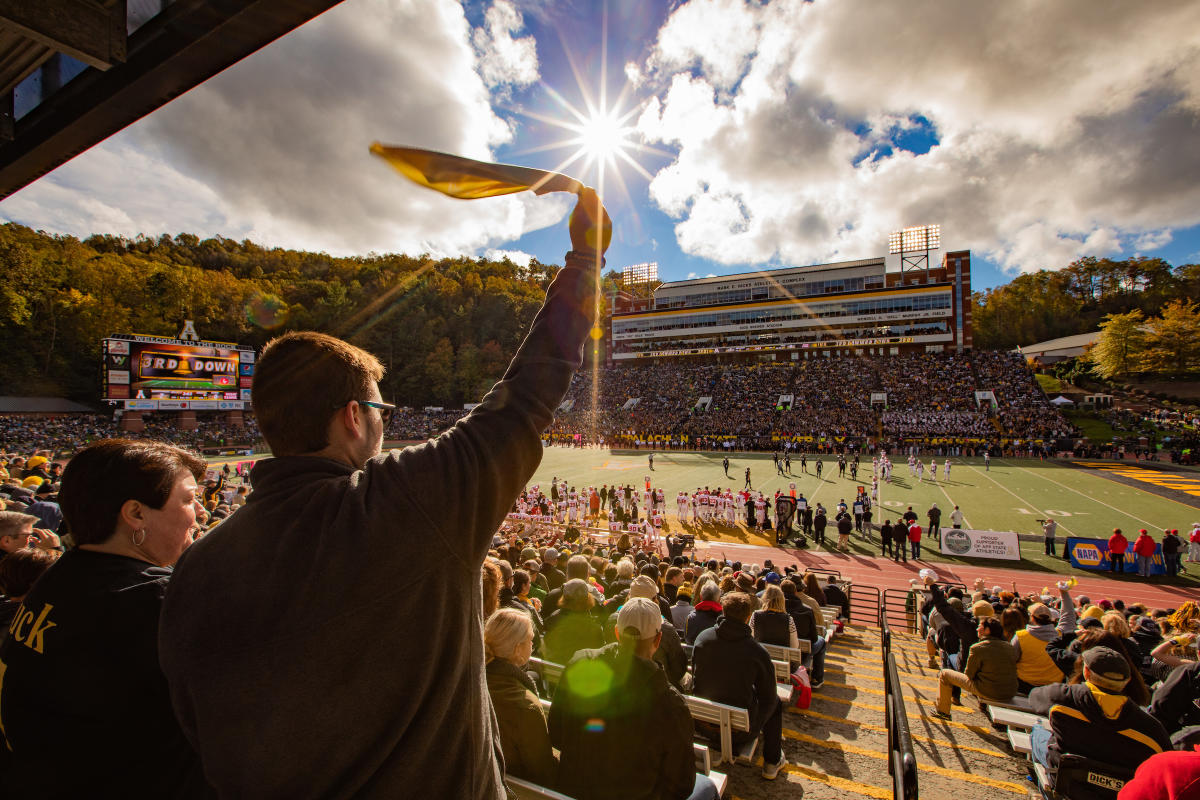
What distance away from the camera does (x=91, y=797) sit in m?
1.58

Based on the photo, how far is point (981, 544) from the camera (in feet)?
50.1

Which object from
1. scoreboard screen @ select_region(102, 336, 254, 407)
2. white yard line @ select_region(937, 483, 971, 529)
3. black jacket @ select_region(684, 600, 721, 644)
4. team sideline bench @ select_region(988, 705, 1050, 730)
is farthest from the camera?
scoreboard screen @ select_region(102, 336, 254, 407)

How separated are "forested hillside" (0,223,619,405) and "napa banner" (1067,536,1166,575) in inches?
2560

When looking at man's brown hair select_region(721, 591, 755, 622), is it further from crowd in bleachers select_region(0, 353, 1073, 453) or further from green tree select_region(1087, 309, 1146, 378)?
green tree select_region(1087, 309, 1146, 378)

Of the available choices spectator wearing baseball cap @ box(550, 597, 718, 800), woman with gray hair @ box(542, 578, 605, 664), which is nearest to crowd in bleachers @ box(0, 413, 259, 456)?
woman with gray hair @ box(542, 578, 605, 664)

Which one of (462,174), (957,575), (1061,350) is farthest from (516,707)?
(1061,350)

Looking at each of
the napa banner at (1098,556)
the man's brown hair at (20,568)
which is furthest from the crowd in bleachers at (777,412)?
the man's brown hair at (20,568)

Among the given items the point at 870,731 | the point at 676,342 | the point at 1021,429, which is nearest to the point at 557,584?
the point at 870,731

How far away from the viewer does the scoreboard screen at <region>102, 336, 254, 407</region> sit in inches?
1556

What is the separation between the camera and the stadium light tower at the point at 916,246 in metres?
66.3

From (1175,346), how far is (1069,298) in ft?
125

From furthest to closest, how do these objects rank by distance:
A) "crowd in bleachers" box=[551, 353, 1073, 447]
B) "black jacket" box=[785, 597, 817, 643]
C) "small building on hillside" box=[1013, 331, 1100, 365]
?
"small building on hillside" box=[1013, 331, 1100, 365] → "crowd in bleachers" box=[551, 353, 1073, 447] → "black jacket" box=[785, 597, 817, 643]

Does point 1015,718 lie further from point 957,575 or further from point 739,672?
point 957,575

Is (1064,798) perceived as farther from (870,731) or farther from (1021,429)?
(1021,429)
